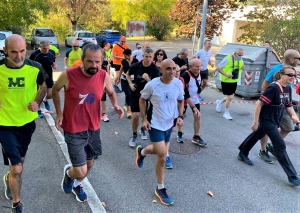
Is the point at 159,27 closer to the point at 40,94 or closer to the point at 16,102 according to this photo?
the point at 40,94

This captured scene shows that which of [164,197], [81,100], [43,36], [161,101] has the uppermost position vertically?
[81,100]

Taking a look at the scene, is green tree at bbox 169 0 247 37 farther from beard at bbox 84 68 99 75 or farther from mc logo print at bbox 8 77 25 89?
mc logo print at bbox 8 77 25 89

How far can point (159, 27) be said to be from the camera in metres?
40.0

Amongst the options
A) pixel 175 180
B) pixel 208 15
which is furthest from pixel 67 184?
pixel 208 15

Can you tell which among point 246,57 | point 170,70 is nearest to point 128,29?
point 246,57

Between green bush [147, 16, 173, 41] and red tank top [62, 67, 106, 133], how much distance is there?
37.8m

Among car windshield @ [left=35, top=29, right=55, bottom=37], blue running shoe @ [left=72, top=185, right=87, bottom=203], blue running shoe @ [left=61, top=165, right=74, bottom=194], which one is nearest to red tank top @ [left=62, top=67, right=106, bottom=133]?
blue running shoe @ [left=61, top=165, right=74, bottom=194]

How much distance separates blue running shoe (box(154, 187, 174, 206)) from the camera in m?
3.83

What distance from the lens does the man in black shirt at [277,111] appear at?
14.8ft

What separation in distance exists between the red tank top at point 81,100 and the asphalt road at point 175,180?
105cm

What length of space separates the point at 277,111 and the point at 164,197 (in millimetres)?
2252

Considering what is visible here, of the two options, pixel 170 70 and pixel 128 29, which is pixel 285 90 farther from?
pixel 128 29

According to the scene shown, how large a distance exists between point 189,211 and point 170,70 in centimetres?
179

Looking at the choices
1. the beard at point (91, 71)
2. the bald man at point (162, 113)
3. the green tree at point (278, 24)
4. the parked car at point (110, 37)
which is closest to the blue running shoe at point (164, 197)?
the bald man at point (162, 113)
